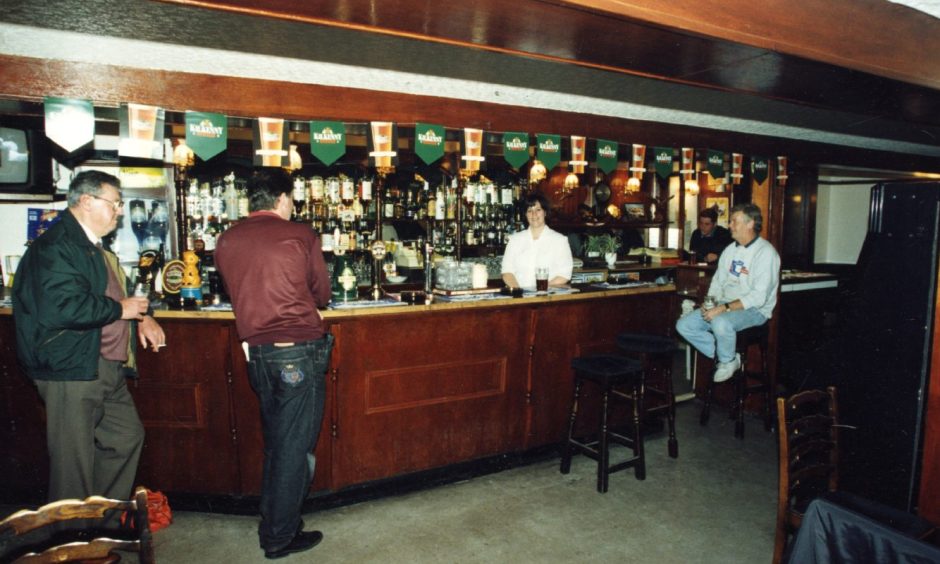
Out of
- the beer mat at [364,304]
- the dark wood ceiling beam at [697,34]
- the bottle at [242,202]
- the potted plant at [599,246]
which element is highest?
the dark wood ceiling beam at [697,34]

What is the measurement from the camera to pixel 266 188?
293 centimetres

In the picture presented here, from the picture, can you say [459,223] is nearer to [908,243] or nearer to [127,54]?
[127,54]

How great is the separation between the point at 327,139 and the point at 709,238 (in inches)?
224

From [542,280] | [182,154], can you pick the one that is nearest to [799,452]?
[542,280]

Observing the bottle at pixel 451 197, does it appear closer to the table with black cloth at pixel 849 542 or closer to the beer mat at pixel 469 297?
the beer mat at pixel 469 297

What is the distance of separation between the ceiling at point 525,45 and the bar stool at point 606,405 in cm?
182

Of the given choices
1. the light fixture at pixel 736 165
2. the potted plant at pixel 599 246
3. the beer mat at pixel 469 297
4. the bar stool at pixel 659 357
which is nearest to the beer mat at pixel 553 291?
the beer mat at pixel 469 297

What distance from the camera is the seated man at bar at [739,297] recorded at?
4.73 meters

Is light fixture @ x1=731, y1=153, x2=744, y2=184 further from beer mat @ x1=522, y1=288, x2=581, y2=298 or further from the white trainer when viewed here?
beer mat @ x1=522, y1=288, x2=581, y2=298

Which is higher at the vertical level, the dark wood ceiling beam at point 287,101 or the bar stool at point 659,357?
the dark wood ceiling beam at point 287,101

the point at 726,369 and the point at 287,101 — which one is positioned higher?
the point at 287,101

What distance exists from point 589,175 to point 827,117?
3.80 meters

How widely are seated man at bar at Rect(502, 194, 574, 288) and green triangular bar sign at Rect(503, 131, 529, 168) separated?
34 cm

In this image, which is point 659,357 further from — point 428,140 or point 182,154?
point 182,154
